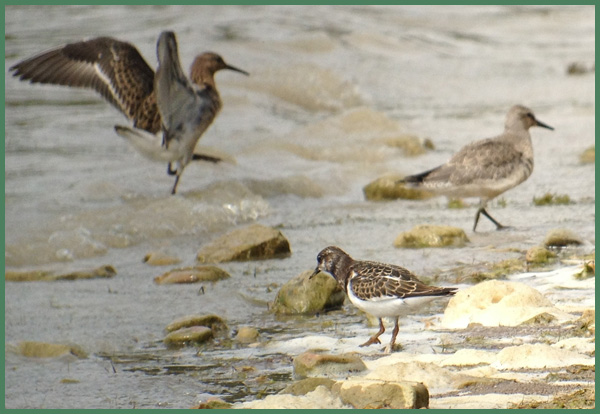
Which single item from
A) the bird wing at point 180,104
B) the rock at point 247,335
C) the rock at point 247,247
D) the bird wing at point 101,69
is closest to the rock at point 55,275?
the rock at point 247,247

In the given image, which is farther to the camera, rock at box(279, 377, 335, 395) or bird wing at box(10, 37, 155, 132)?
bird wing at box(10, 37, 155, 132)

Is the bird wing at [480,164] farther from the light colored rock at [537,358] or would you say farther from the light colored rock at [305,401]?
the light colored rock at [305,401]

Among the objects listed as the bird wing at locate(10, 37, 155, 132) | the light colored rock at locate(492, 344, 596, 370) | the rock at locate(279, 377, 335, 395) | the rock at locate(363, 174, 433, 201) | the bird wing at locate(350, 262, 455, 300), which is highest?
the bird wing at locate(10, 37, 155, 132)

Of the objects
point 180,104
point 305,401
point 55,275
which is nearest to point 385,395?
Answer: point 305,401

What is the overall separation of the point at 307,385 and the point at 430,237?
12.2 feet

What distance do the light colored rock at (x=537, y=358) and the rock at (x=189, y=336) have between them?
78.3 inches

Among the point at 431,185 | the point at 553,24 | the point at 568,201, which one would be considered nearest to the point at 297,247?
the point at 431,185

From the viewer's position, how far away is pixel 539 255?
771 centimetres

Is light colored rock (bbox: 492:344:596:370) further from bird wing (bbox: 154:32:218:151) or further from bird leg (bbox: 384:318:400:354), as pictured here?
bird wing (bbox: 154:32:218:151)

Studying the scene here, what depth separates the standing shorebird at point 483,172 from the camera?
9164 mm

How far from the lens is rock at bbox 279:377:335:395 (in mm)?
5047

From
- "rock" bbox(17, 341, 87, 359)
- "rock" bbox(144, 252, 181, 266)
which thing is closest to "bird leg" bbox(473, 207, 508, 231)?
"rock" bbox(144, 252, 181, 266)

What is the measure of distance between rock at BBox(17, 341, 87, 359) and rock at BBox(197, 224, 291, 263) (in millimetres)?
2322

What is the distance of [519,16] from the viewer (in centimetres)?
2605
